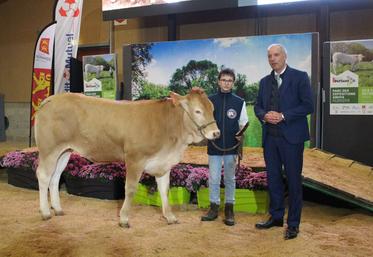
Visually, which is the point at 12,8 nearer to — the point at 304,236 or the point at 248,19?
the point at 248,19

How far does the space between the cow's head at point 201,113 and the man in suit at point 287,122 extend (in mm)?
451

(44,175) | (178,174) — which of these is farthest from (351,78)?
(44,175)

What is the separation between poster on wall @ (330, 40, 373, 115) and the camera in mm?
6586

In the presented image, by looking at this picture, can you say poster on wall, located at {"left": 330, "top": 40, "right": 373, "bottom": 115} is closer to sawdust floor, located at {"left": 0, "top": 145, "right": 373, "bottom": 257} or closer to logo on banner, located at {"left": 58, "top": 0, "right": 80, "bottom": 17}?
sawdust floor, located at {"left": 0, "top": 145, "right": 373, "bottom": 257}

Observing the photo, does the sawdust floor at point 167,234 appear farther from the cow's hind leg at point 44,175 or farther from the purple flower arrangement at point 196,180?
the purple flower arrangement at point 196,180

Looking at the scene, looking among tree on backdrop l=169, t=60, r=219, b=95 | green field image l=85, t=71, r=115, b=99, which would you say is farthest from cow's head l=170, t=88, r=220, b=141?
green field image l=85, t=71, r=115, b=99

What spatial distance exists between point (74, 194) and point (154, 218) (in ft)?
5.58

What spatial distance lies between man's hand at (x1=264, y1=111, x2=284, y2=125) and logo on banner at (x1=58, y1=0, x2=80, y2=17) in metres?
5.48

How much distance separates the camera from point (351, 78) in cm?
669

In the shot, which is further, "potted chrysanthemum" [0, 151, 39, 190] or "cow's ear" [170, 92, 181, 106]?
"potted chrysanthemum" [0, 151, 39, 190]

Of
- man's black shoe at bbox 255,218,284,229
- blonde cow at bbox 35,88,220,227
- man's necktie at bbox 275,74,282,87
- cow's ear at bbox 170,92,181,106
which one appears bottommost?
man's black shoe at bbox 255,218,284,229

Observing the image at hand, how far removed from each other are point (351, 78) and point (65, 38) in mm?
5062

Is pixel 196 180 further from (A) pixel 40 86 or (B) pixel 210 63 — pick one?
(A) pixel 40 86

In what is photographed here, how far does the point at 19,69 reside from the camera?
1346 centimetres
